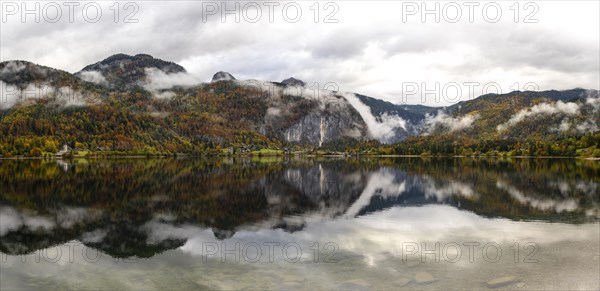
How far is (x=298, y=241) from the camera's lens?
107ft

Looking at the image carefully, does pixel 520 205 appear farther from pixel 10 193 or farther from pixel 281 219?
pixel 10 193

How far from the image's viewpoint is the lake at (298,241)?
76.4 ft

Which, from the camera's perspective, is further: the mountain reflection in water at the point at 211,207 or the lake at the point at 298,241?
the mountain reflection in water at the point at 211,207

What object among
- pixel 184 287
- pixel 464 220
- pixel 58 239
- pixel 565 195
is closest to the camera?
pixel 184 287

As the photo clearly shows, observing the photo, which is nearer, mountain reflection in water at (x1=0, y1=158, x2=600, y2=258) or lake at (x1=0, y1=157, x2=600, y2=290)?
lake at (x1=0, y1=157, x2=600, y2=290)

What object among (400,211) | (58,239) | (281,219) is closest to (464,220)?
(400,211)

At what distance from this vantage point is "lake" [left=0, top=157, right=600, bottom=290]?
23.3 metres

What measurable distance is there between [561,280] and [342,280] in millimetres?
11374

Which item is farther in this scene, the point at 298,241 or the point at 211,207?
the point at 211,207

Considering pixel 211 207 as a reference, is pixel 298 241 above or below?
below

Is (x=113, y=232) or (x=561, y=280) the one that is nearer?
(x=561, y=280)

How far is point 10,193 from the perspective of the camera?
205 feet

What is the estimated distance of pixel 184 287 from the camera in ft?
72.7

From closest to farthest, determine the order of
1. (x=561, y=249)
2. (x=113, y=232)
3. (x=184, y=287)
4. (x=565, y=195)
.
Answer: (x=184, y=287)
(x=561, y=249)
(x=113, y=232)
(x=565, y=195)
